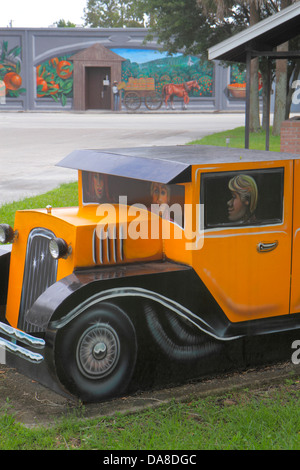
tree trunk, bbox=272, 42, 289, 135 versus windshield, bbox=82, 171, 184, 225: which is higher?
tree trunk, bbox=272, 42, 289, 135

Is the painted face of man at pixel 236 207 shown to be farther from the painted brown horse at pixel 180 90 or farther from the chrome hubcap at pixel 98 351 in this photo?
the painted brown horse at pixel 180 90

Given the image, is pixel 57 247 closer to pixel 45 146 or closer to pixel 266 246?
pixel 266 246

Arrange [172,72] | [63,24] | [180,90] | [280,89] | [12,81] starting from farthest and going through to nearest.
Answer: [63,24] → [172,72] → [12,81] → [180,90] → [280,89]

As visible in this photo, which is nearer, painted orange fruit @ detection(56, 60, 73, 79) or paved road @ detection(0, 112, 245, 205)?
paved road @ detection(0, 112, 245, 205)

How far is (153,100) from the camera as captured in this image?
5222 centimetres

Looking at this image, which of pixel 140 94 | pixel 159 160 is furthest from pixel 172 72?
pixel 159 160

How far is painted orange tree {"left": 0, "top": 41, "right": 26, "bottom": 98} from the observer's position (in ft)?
171

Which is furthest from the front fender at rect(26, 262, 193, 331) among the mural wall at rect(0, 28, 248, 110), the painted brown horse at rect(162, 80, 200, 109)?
the mural wall at rect(0, 28, 248, 110)

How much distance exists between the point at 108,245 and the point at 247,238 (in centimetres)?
96

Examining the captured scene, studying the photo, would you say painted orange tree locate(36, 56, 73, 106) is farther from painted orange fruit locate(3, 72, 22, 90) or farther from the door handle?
the door handle

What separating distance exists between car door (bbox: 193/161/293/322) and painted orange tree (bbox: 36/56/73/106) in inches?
1926
